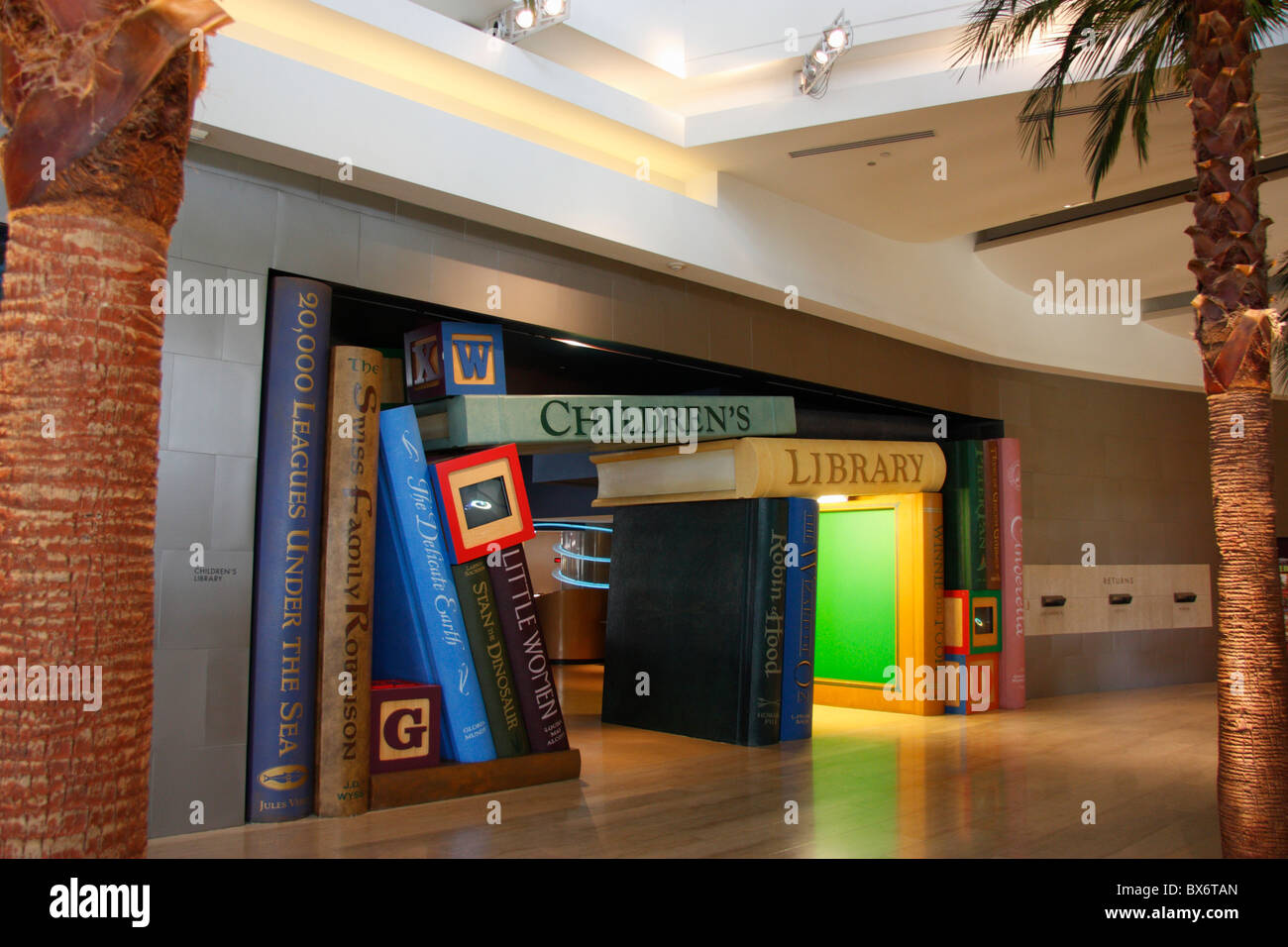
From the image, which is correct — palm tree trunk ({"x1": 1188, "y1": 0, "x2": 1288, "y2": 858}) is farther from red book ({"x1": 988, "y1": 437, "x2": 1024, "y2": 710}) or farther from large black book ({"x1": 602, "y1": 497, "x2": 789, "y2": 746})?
red book ({"x1": 988, "y1": 437, "x2": 1024, "y2": 710})

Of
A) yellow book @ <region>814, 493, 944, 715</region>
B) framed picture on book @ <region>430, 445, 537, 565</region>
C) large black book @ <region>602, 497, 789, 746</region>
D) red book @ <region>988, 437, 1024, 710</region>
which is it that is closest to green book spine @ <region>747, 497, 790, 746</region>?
large black book @ <region>602, 497, 789, 746</region>

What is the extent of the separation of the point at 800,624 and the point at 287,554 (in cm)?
372

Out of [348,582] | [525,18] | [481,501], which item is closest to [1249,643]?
[481,501]

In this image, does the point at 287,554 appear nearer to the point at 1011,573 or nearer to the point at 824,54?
the point at 824,54

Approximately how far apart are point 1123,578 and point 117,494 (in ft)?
36.3

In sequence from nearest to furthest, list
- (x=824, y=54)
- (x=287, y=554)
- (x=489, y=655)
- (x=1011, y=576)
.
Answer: (x=287, y=554) < (x=489, y=655) < (x=824, y=54) < (x=1011, y=576)

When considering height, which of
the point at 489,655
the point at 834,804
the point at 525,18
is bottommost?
the point at 834,804

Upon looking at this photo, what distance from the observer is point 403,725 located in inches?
197

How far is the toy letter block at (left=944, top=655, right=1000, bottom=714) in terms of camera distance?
8.88 m

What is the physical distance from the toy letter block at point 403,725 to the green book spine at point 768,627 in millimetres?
2431

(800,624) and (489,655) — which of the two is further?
(800,624)

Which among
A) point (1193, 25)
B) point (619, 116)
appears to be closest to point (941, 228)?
point (619, 116)

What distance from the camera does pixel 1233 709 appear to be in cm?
402

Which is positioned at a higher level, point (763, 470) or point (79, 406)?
point (763, 470)
